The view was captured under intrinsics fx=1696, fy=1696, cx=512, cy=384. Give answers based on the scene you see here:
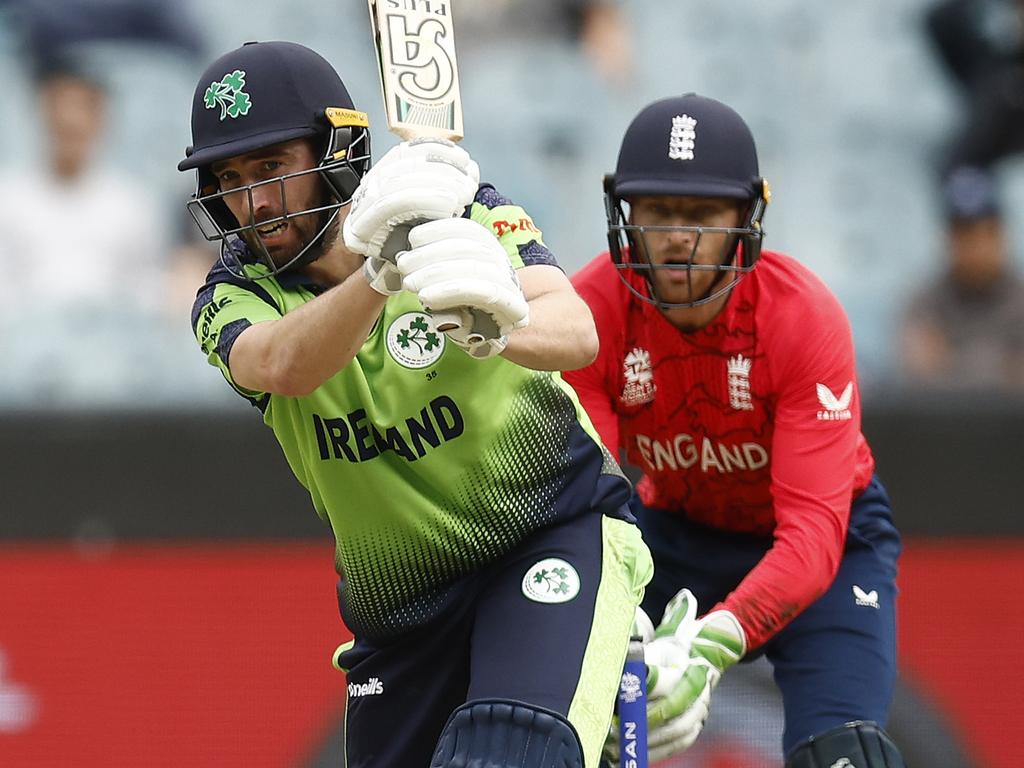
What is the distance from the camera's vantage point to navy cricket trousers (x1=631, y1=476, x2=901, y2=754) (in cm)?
378

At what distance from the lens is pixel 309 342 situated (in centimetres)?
277

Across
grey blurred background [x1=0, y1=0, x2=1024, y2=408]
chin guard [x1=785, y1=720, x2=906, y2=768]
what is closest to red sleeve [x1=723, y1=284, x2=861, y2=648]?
chin guard [x1=785, y1=720, x2=906, y2=768]

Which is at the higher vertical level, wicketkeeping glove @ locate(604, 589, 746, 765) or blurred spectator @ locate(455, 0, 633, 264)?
blurred spectator @ locate(455, 0, 633, 264)

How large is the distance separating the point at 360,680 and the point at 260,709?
2.26 metres

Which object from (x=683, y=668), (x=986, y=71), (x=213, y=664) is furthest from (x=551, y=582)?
(x=986, y=71)

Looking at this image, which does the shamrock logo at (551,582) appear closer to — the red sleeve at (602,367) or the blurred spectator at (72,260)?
the red sleeve at (602,367)

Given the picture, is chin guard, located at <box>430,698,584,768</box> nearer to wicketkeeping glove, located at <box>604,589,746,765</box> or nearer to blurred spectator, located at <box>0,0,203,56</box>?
wicketkeeping glove, located at <box>604,589,746,765</box>

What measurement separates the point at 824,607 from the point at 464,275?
5.84ft

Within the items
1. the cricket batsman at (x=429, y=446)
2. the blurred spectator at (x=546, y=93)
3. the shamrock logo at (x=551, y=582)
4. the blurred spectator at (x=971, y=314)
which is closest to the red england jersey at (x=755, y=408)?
the cricket batsman at (x=429, y=446)

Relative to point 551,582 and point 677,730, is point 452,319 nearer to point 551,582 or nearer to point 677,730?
point 551,582

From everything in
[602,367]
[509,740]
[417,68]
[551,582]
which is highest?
[417,68]

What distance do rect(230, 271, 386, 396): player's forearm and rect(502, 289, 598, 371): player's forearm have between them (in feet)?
0.84

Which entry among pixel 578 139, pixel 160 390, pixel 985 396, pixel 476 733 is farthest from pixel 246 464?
pixel 476 733

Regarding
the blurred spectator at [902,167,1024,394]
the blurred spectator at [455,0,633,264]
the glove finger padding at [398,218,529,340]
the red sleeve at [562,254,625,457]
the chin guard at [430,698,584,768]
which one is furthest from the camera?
the blurred spectator at [455,0,633,264]
